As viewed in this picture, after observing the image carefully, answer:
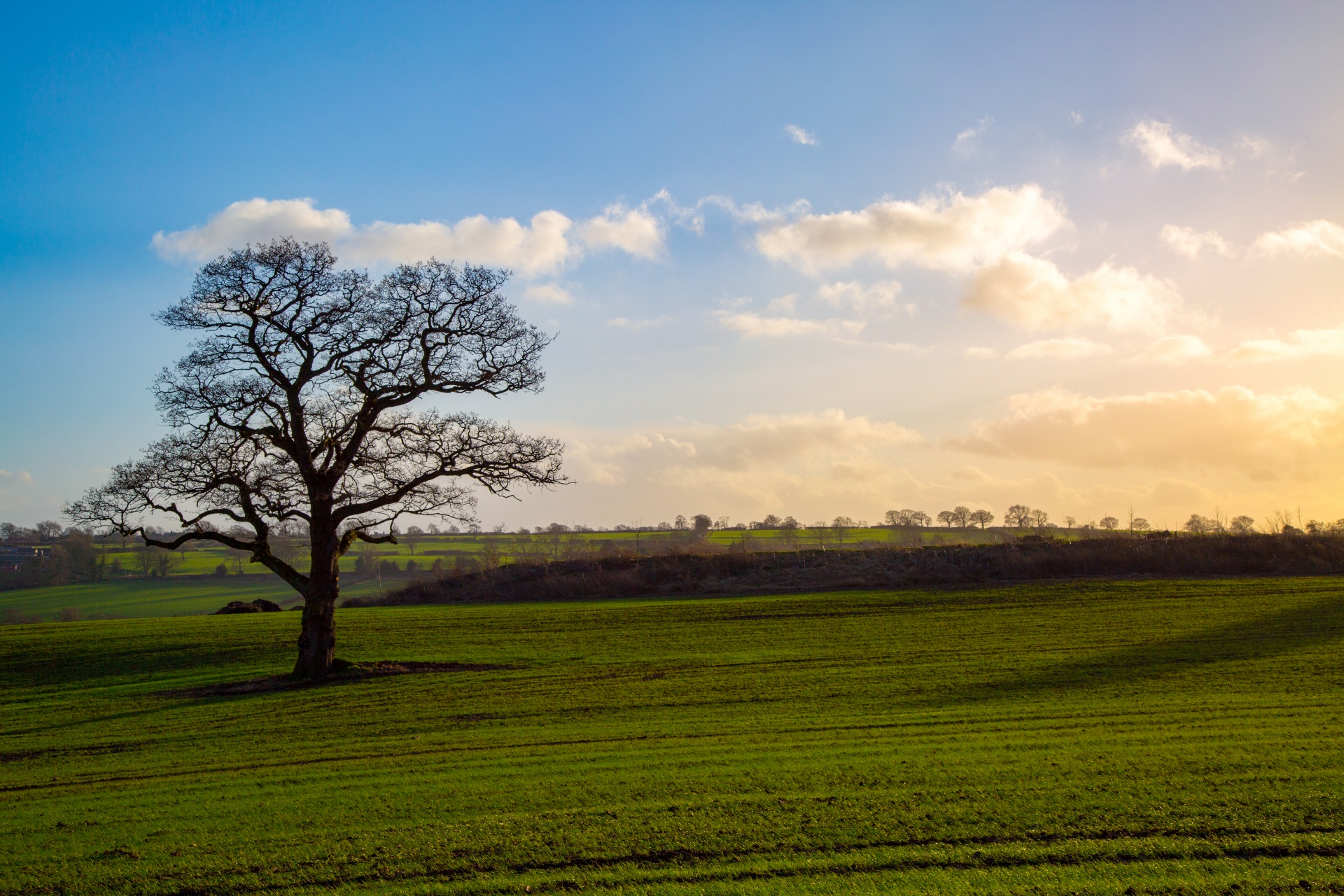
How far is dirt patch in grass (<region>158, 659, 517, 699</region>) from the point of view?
75.7ft

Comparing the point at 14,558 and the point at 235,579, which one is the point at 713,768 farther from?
the point at 14,558

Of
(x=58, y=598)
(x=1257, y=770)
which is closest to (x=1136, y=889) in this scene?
(x=1257, y=770)

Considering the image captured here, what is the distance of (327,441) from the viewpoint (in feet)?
76.1

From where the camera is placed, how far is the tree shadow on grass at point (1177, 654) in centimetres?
1903

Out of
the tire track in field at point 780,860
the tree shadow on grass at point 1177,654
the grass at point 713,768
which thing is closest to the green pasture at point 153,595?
the grass at point 713,768

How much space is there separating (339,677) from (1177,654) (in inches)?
938

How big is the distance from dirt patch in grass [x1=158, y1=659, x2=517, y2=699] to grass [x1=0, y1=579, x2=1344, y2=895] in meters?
0.84

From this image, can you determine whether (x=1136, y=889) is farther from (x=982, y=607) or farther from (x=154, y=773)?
(x=982, y=607)

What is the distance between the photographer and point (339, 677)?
78.2 feet

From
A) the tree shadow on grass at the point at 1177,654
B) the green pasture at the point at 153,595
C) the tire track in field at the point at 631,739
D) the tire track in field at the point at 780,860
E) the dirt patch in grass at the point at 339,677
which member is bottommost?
the green pasture at the point at 153,595

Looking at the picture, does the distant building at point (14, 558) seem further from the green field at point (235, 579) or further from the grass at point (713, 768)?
the grass at point (713, 768)

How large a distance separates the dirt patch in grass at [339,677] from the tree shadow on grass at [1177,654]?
14.5m

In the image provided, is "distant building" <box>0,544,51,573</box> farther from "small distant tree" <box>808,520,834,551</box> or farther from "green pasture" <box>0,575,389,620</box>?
"small distant tree" <box>808,520,834,551</box>

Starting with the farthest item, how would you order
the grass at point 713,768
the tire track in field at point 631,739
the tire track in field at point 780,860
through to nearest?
1. the tire track in field at point 631,739
2. the grass at point 713,768
3. the tire track in field at point 780,860
